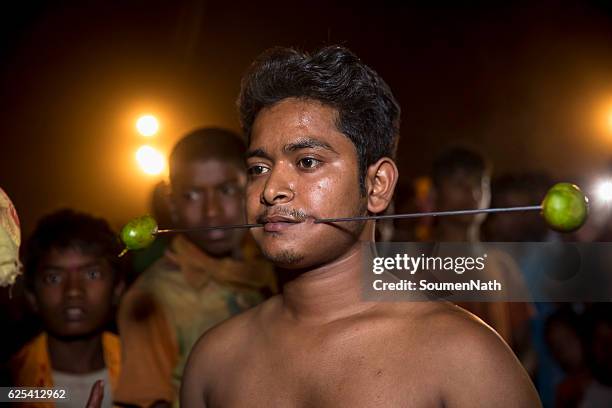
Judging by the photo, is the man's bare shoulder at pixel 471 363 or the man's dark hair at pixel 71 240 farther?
the man's dark hair at pixel 71 240

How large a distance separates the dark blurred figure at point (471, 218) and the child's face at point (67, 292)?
54.0 inches

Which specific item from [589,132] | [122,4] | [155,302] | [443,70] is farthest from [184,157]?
[589,132]

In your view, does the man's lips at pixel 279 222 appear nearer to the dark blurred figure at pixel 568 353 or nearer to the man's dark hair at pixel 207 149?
the man's dark hair at pixel 207 149

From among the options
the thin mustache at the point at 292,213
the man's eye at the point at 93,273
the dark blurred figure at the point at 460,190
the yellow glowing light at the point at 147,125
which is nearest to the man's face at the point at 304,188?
the thin mustache at the point at 292,213

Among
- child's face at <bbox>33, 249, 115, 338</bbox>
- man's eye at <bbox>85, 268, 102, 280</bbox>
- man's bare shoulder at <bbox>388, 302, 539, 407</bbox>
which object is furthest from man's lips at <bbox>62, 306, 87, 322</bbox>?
man's bare shoulder at <bbox>388, 302, 539, 407</bbox>

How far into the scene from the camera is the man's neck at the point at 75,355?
2443mm

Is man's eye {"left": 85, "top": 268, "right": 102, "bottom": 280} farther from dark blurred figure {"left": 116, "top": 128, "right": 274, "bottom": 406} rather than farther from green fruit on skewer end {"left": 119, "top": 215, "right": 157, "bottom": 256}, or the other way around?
green fruit on skewer end {"left": 119, "top": 215, "right": 157, "bottom": 256}

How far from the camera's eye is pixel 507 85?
5.34m

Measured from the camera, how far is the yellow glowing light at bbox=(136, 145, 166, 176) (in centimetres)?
360

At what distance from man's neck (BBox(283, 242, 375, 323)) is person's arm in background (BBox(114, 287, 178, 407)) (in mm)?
890

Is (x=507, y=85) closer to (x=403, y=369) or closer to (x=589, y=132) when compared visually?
(x=589, y=132)

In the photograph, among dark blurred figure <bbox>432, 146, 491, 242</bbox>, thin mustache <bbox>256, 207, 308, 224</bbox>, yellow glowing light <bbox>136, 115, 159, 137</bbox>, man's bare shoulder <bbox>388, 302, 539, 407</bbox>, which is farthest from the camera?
yellow glowing light <bbox>136, 115, 159, 137</bbox>

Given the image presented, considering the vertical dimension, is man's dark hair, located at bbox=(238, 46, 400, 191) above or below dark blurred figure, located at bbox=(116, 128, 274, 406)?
above

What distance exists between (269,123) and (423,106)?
3.43m
